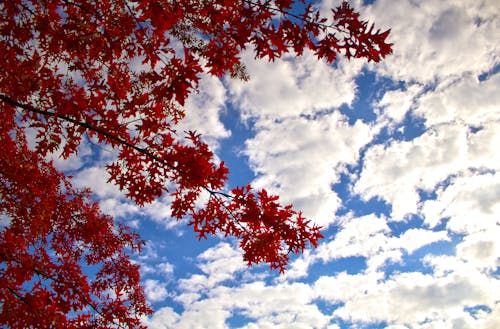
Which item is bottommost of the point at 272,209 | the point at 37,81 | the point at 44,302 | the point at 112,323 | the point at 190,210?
the point at 112,323

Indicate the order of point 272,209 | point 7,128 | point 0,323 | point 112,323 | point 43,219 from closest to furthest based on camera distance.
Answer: point 0,323
point 272,209
point 112,323
point 43,219
point 7,128

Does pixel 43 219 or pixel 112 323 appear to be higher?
pixel 43 219

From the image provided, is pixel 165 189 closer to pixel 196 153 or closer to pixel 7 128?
pixel 196 153

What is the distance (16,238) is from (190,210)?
2881 millimetres

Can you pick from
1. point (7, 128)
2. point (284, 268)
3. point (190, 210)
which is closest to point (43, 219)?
point (7, 128)

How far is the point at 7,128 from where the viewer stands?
254 inches

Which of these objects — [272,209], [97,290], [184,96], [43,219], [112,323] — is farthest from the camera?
[97,290]

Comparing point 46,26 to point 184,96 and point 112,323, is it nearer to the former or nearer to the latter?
point 184,96

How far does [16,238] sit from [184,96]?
12.9ft

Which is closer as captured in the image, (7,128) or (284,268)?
(284,268)

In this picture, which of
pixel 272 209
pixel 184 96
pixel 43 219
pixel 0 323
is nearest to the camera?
pixel 184 96

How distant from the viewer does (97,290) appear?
334 inches

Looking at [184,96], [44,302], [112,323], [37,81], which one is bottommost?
[112,323]

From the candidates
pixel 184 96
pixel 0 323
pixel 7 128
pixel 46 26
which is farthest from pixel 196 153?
pixel 7 128
